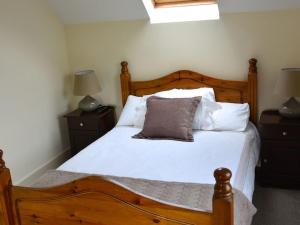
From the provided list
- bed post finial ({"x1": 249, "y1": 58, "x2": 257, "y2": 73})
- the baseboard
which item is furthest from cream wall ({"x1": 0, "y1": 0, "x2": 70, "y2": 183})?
bed post finial ({"x1": 249, "y1": 58, "x2": 257, "y2": 73})

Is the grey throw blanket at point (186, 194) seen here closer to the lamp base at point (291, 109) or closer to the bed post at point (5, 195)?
the bed post at point (5, 195)

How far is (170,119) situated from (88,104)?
3.45 feet

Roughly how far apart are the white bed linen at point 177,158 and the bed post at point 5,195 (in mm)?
643

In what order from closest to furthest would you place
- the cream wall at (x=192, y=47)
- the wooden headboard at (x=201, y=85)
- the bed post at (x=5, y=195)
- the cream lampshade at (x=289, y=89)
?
the bed post at (x=5, y=195)
the cream lampshade at (x=289, y=89)
the cream wall at (x=192, y=47)
the wooden headboard at (x=201, y=85)

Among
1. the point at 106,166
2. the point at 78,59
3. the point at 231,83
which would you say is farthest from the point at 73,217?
the point at 78,59

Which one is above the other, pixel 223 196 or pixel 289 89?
pixel 289 89

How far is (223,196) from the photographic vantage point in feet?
4.92

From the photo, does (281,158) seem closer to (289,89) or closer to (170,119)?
(289,89)

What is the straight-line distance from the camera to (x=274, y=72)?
10.7ft

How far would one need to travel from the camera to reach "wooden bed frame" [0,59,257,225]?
154 centimetres

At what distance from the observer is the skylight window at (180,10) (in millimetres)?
3385

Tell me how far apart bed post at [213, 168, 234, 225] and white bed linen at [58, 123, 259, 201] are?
697 mm

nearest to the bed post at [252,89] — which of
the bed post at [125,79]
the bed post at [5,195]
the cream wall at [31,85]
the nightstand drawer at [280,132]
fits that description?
the nightstand drawer at [280,132]

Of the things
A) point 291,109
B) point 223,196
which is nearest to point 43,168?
point 291,109
